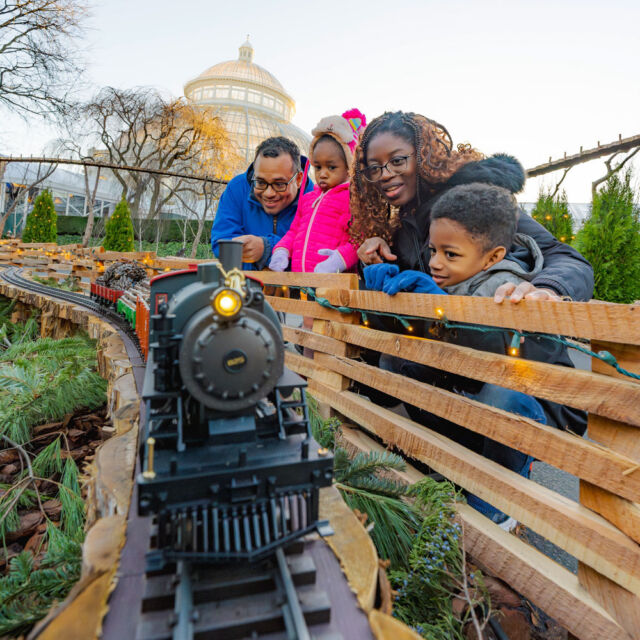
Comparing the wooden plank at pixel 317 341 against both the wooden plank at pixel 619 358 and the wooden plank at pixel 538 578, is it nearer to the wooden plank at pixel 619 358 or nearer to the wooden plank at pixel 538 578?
the wooden plank at pixel 538 578

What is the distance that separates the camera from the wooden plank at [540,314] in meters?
1.72

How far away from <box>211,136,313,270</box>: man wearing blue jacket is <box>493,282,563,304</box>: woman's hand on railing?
2.48m

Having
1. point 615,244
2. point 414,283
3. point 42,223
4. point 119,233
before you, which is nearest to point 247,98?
point 42,223

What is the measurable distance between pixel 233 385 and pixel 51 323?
9.16 meters

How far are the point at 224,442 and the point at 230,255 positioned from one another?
76cm

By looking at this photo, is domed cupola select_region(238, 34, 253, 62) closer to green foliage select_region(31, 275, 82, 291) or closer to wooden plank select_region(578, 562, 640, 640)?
green foliage select_region(31, 275, 82, 291)

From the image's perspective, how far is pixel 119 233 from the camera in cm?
1880

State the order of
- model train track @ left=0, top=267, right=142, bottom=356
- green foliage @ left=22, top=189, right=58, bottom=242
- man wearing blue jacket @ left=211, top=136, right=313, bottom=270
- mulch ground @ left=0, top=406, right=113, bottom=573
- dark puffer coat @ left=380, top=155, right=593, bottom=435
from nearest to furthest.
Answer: dark puffer coat @ left=380, top=155, right=593, bottom=435
mulch ground @ left=0, top=406, right=113, bottom=573
man wearing blue jacket @ left=211, top=136, right=313, bottom=270
model train track @ left=0, top=267, right=142, bottom=356
green foliage @ left=22, top=189, right=58, bottom=242

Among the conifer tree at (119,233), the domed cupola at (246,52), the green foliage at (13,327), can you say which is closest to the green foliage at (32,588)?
the green foliage at (13,327)

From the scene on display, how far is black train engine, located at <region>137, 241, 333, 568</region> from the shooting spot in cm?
143

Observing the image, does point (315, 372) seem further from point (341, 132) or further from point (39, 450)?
point (39, 450)

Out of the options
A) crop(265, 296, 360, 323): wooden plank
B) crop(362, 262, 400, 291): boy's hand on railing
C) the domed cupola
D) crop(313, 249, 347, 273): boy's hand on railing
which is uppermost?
the domed cupola

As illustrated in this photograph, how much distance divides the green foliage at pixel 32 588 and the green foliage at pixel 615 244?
7582 millimetres

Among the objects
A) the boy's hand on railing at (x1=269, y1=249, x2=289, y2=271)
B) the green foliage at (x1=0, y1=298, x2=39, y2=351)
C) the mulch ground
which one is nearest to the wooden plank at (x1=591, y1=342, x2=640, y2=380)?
the mulch ground
